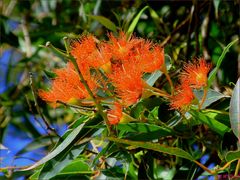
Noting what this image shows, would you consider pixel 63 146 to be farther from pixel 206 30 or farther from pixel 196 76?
pixel 206 30

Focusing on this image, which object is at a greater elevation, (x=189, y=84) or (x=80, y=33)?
(x=189, y=84)

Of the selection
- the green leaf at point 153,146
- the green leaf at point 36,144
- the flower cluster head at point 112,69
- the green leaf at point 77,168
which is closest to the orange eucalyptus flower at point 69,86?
the flower cluster head at point 112,69

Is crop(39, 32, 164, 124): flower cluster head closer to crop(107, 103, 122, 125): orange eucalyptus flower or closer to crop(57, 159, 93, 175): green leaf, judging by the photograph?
crop(107, 103, 122, 125): orange eucalyptus flower

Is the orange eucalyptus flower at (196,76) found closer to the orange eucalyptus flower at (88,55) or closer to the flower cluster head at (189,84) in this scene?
the flower cluster head at (189,84)

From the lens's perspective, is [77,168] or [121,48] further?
[77,168]

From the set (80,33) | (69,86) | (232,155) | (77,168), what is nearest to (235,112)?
(232,155)

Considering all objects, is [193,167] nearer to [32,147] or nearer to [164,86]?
[164,86]
